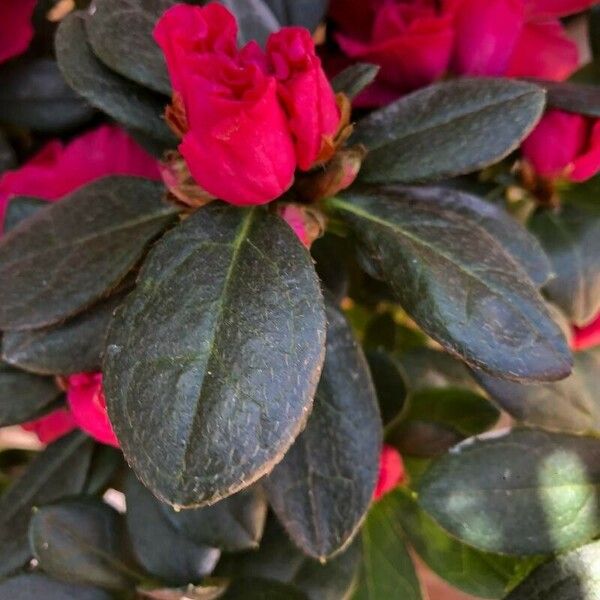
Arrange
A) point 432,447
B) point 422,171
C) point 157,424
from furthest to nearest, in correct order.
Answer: point 432,447, point 422,171, point 157,424

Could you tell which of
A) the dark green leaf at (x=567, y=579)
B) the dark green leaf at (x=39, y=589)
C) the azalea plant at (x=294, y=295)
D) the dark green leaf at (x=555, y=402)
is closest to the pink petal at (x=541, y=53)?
the azalea plant at (x=294, y=295)

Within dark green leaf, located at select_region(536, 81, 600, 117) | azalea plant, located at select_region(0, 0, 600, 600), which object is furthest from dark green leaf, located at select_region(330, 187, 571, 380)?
dark green leaf, located at select_region(536, 81, 600, 117)

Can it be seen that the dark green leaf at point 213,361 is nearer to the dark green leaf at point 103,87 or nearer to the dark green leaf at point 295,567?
the dark green leaf at point 103,87

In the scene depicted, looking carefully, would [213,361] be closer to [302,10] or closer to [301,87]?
[301,87]

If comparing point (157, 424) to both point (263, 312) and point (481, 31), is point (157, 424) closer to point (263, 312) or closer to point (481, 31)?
point (263, 312)

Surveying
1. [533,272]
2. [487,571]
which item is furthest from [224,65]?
[487,571]

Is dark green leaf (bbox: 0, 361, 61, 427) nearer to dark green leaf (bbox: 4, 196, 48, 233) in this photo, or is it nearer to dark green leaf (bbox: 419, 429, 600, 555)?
dark green leaf (bbox: 4, 196, 48, 233)
